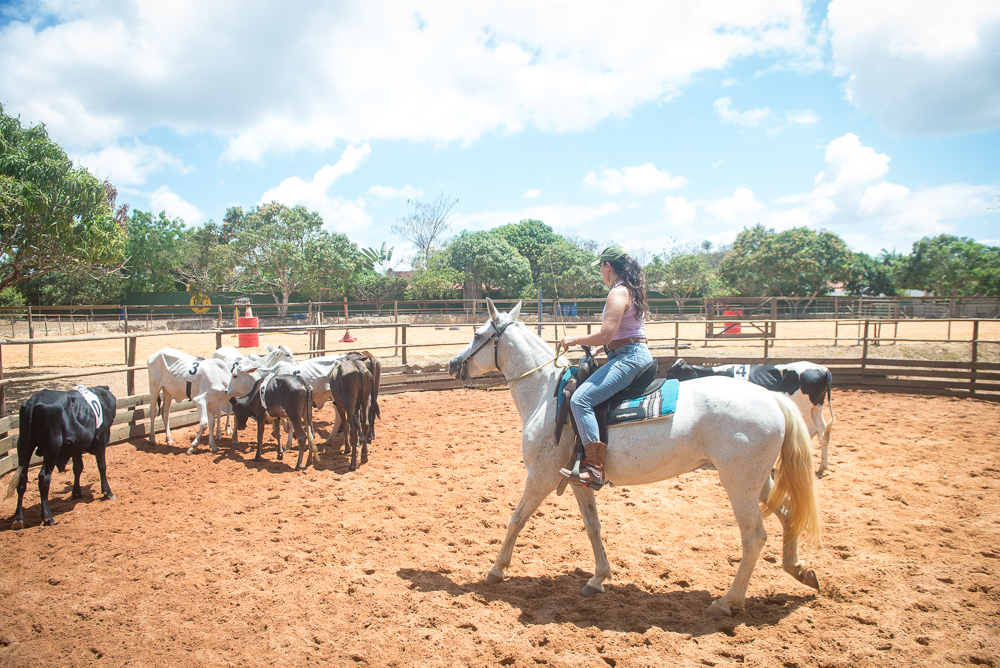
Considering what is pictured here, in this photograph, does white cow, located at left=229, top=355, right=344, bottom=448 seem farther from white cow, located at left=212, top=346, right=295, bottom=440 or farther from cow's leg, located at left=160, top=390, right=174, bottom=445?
cow's leg, located at left=160, top=390, right=174, bottom=445

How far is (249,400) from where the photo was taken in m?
6.66

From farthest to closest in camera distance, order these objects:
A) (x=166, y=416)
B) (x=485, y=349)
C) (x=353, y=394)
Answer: (x=166, y=416), (x=353, y=394), (x=485, y=349)

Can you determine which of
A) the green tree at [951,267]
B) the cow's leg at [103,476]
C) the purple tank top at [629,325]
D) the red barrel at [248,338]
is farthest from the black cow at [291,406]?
the green tree at [951,267]

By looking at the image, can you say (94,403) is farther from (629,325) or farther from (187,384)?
(629,325)

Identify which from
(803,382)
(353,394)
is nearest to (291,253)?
(353,394)

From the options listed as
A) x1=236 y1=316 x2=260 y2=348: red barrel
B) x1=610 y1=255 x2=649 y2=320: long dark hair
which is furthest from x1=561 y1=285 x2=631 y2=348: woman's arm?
x1=236 y1=316 x2=260 y2=348: red barrel

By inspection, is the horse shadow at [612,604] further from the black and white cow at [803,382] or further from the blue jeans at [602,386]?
the black and white cow at [803,382]

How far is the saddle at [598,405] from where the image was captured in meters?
3.32

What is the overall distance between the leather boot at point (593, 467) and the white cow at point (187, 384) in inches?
227

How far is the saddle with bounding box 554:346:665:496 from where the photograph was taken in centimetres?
332

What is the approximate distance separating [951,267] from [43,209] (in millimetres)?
47046

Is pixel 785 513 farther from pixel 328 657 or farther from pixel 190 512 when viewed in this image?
pixel 190 512

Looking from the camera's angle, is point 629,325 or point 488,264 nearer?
point 629,325

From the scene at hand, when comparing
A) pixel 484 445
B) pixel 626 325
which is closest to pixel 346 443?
pixel 484 445
